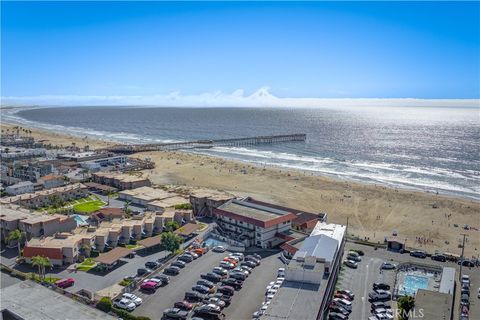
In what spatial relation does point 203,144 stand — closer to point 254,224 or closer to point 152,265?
point 254,224

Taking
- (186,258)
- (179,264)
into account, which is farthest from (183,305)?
(186,258)

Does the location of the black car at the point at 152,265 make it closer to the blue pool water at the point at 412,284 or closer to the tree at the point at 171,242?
the tree at the point at 171,242

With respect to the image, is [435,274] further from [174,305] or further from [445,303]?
[174,305]

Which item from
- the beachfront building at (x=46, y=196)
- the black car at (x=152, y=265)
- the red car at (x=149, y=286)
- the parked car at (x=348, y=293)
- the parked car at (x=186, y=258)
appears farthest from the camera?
the beachfront building at (x=46, y=196)

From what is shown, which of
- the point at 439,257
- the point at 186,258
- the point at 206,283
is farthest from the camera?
the point at 439,257

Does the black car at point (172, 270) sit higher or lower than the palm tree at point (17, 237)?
lower

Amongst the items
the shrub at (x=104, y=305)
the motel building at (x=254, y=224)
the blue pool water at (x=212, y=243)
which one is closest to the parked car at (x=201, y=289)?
the shrub at (x=104, y=305)

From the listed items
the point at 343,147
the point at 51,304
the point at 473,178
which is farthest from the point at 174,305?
the point at 343,147

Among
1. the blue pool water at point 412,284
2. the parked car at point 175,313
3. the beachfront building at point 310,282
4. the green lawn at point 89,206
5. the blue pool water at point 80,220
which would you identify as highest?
the beachfront building at point 310,282
